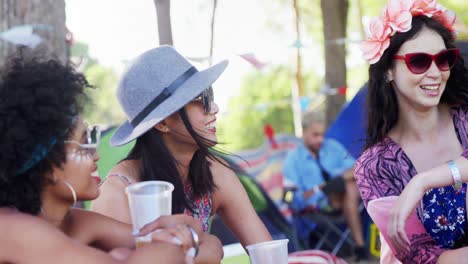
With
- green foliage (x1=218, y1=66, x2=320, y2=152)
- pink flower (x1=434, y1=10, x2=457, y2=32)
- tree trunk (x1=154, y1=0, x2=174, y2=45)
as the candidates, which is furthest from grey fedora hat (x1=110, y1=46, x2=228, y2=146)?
green foliage (x1=218, y1=66, x2=320, y2=152)

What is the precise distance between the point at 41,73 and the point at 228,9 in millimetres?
18519

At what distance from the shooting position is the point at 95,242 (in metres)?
2.36

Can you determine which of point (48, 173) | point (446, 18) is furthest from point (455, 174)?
point (48, 173)

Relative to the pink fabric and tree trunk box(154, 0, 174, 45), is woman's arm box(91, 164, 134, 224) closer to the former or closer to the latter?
the pink fabric

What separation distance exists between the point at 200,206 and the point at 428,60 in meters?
1.06

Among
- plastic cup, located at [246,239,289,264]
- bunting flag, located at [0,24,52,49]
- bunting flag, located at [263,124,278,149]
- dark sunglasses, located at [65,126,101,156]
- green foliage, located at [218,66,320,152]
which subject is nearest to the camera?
dark sunglasses, located at [65,126,101,156]

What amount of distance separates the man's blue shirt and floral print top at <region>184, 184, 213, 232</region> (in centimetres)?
505

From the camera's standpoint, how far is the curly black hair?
2.08m

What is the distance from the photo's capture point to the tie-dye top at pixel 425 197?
298 cm

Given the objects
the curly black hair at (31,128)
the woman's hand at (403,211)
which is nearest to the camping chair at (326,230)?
the woman's hand at (403,211)

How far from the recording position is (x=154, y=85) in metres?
2.97

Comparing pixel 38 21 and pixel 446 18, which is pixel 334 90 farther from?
pixel 446 18

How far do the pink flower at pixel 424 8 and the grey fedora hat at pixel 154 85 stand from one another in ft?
2.60

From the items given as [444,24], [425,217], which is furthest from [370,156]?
[444,24]
